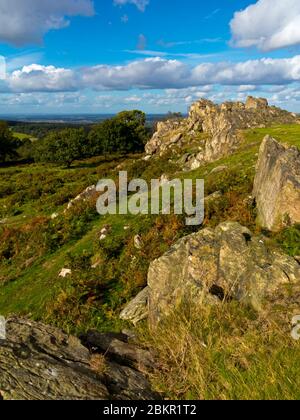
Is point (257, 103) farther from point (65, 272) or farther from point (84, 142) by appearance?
point (65, 272)

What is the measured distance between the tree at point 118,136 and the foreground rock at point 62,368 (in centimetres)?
6761

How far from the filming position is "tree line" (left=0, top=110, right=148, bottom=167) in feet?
226

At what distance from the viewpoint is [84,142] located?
72938 mm

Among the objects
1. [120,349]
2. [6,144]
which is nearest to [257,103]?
[120,349]

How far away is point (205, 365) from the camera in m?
5.52

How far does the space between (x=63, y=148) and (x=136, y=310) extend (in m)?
60.0

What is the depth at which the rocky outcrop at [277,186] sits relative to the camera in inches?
489

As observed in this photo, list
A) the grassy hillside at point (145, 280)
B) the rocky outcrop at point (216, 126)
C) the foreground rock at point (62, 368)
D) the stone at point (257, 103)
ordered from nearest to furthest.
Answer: the foreground rock at point (62, 368)
the grassy hillside at point (145, 280)
the rocky outcrop at point (216, 126)
the stone at point (257, 103)

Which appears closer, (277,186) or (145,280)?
(277,186)

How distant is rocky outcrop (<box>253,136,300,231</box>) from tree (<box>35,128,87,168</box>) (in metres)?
53.8

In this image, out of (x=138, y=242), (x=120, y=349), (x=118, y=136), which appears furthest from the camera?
(x=118, y=136)

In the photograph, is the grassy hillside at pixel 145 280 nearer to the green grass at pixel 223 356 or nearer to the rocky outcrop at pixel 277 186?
the green grass at pixel 223 356

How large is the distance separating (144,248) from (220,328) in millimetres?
10882

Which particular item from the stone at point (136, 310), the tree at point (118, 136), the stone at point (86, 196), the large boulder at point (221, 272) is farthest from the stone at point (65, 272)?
the tree at point (118, 136)
